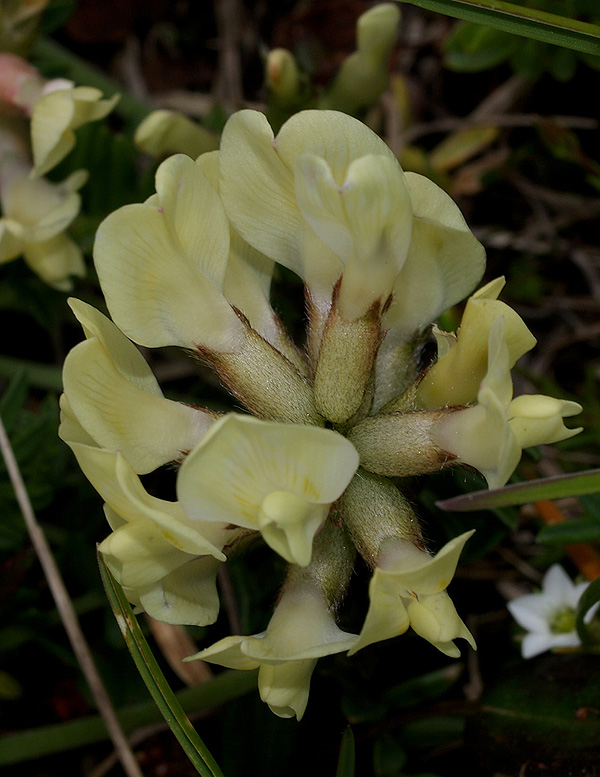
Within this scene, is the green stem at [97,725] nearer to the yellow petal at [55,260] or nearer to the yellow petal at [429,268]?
the yellow petal at [429,268]

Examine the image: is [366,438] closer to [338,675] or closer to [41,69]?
[338,675]

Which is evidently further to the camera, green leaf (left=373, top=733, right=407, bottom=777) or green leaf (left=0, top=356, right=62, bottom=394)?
green leaf (left=0, top=356, right=62, bottom=394)

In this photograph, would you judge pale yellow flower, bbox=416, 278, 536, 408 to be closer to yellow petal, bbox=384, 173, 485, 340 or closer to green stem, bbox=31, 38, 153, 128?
Answer: yellow petal, bbox=384, 173, 485, 340

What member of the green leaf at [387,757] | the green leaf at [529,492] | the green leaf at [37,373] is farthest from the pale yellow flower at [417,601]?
the green leaf at [37,373]

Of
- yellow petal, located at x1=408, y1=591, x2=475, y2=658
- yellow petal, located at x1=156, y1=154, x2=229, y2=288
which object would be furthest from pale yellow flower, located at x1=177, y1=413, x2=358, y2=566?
yellow petal, located at x1=156, y1=154, x2=229, y2=288

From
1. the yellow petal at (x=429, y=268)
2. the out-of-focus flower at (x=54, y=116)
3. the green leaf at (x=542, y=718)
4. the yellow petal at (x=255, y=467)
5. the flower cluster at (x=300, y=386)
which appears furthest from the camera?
the out-of-focus flower at (x=54, y=116)

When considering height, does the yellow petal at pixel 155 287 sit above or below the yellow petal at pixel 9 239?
above

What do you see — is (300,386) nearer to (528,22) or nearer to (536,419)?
(536,419)
